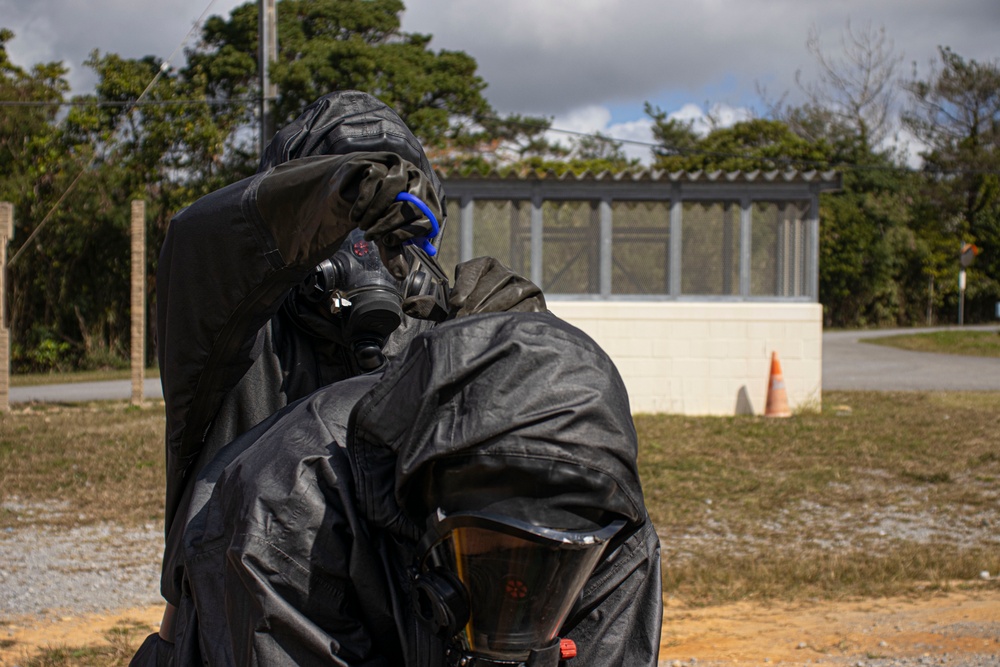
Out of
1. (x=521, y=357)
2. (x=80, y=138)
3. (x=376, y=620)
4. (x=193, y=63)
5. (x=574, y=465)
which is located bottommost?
(x=376, y=620)

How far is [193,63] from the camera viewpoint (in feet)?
71.1

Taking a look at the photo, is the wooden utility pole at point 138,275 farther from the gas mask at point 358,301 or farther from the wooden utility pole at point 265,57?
the gas mask at point 358,301

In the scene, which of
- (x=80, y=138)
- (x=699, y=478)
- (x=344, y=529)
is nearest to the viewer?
(x=344, y=529)

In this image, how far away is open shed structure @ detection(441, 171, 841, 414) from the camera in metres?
12.4

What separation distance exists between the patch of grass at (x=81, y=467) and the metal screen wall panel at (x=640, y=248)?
5.81 metres

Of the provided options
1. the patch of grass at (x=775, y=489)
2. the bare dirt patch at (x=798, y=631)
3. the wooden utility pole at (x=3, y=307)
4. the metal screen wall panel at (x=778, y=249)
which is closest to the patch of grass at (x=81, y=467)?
the patch of grass at (x=775, y=489)

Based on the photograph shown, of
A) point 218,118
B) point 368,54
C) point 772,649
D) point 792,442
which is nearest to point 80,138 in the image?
point 218,118

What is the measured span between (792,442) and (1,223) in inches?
371

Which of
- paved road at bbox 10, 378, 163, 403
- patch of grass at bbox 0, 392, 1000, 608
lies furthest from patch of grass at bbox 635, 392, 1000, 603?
paved road at bbox 10, 378, 163, 403

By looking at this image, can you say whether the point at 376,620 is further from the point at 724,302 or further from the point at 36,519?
the point at 724,302

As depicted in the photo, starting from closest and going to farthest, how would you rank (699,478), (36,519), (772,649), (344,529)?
(344,529), (772,649), (36,519), (699,478)

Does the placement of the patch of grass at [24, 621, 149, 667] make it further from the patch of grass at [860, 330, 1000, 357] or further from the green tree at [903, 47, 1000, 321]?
the green tree at [903, 47, 1000, 321]

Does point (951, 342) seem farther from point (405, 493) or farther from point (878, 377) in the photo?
point (405, 493)

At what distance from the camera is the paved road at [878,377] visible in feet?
49.9
